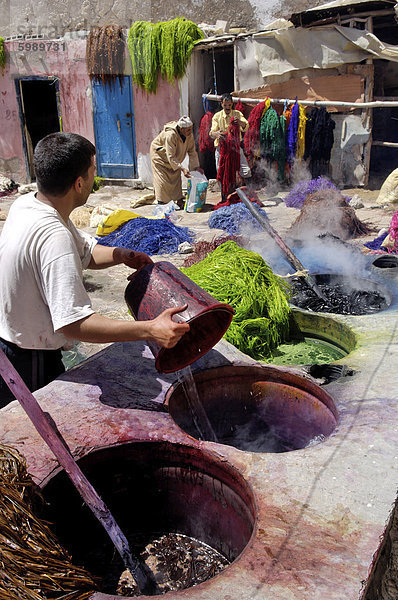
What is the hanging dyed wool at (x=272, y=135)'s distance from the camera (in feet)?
36.7

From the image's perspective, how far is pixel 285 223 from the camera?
930 centimetres

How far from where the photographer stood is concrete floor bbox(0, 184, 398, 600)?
179 cm

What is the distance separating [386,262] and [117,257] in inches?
147

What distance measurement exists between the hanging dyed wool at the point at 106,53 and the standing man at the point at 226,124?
11.3 feet

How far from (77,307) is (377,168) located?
511 inches

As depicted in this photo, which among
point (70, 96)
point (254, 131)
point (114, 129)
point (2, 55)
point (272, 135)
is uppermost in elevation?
point (2, 55)

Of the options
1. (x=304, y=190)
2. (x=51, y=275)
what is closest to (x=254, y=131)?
(x=304, y=190)

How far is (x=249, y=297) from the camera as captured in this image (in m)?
4.45

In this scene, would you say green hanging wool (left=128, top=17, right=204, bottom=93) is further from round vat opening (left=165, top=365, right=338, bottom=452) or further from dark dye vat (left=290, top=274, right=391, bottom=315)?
round vat opening (left=165, top=365, right=338, bottom=452)

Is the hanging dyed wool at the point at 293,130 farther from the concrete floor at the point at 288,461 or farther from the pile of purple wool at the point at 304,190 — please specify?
the concrete floor at the point at 288,461

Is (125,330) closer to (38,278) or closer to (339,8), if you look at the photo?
(38,278)

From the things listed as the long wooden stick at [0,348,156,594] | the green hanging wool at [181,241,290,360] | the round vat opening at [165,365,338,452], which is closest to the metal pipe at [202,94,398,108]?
the green hanging wool at [181,241,290,360]

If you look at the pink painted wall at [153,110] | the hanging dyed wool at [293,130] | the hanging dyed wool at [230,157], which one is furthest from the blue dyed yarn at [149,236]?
the pink painted wall at [153,110]

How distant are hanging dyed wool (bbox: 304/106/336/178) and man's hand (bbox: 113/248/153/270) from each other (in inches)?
358
